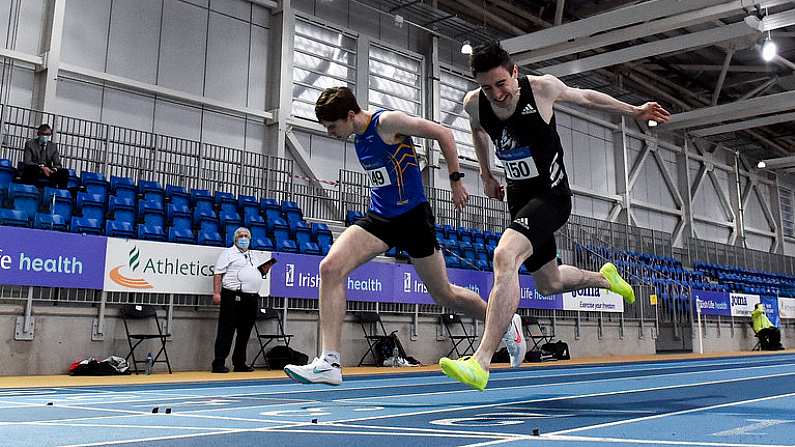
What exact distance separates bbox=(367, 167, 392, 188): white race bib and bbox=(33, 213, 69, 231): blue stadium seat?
17.9 feet

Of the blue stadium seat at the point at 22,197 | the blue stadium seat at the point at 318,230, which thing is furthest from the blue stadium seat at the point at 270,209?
the blue stadium seat at the point at 22,197

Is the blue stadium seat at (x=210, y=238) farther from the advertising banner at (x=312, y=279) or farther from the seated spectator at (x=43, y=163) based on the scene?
the seated spectator at (x=43, y=163)

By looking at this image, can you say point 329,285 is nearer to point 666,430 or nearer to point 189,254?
point 666,430

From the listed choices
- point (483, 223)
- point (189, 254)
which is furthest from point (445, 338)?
point (189, 254)

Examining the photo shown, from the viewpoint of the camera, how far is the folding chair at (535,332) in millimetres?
13038

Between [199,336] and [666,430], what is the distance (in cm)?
755

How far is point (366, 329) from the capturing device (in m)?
10.8

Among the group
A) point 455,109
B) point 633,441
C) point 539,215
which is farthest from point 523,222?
point 455,109

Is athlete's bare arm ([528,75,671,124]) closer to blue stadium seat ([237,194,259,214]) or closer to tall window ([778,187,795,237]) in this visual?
blue stadium seat ([237,194,259,214])

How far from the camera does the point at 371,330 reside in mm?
10836

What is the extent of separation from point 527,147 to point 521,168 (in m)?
0.13

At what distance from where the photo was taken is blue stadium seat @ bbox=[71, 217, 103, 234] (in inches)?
323

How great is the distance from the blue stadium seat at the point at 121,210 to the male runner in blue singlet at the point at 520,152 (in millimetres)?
6065

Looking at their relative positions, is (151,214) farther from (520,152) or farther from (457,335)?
(520,152)
